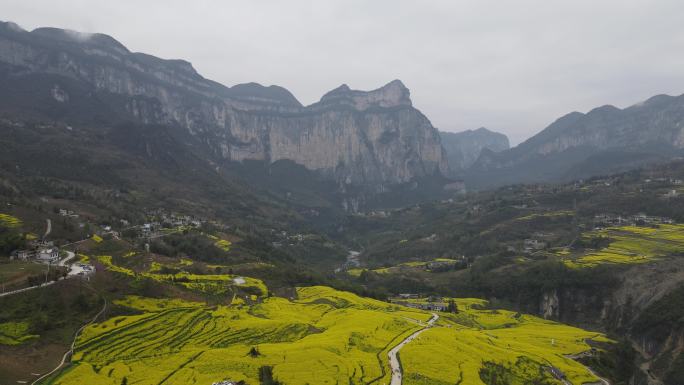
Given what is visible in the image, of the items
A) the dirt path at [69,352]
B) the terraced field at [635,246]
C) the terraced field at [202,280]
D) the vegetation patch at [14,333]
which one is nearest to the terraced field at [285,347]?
the dirt path at [69,352]

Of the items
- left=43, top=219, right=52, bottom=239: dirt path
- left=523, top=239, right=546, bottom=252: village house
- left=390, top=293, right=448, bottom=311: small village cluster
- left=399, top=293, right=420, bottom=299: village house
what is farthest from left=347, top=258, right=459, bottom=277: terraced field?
left=43, top=219, right=52, bottom=239: dirt path

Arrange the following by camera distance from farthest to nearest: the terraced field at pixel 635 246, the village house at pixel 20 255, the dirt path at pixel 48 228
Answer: the terraced field at pixel 635 246 → the dirt path at pixel 48 228 → the village house at pixel 20 255

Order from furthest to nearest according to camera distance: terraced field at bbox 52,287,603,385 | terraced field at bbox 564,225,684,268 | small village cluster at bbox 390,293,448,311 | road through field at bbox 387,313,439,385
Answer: terraced field at bbox 564,225,684,268
small village cluster at bbox 390,293,448,311
road through field at bbox 387,313,439,385
terraced field at bbox 52,287,603,385

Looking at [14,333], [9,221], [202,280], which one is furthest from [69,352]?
[9,221]

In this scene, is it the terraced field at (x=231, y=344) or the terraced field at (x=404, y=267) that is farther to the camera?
the terraced field at (x=404, y=267)

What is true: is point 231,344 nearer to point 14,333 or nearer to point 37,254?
point 14,333

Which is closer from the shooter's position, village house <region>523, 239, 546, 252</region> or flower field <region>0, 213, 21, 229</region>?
flower field <region>0, 213, 21, 229</region>

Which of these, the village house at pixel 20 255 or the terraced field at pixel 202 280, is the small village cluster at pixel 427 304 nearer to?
the terraced field at pixel 202 280

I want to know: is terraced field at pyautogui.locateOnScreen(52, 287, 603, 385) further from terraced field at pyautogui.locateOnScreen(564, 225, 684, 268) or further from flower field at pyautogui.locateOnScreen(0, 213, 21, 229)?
terraced field at pyautogui.locateOnScreen(564, 225, 684, 268)

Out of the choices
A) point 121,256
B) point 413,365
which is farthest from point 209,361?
point 121,256
